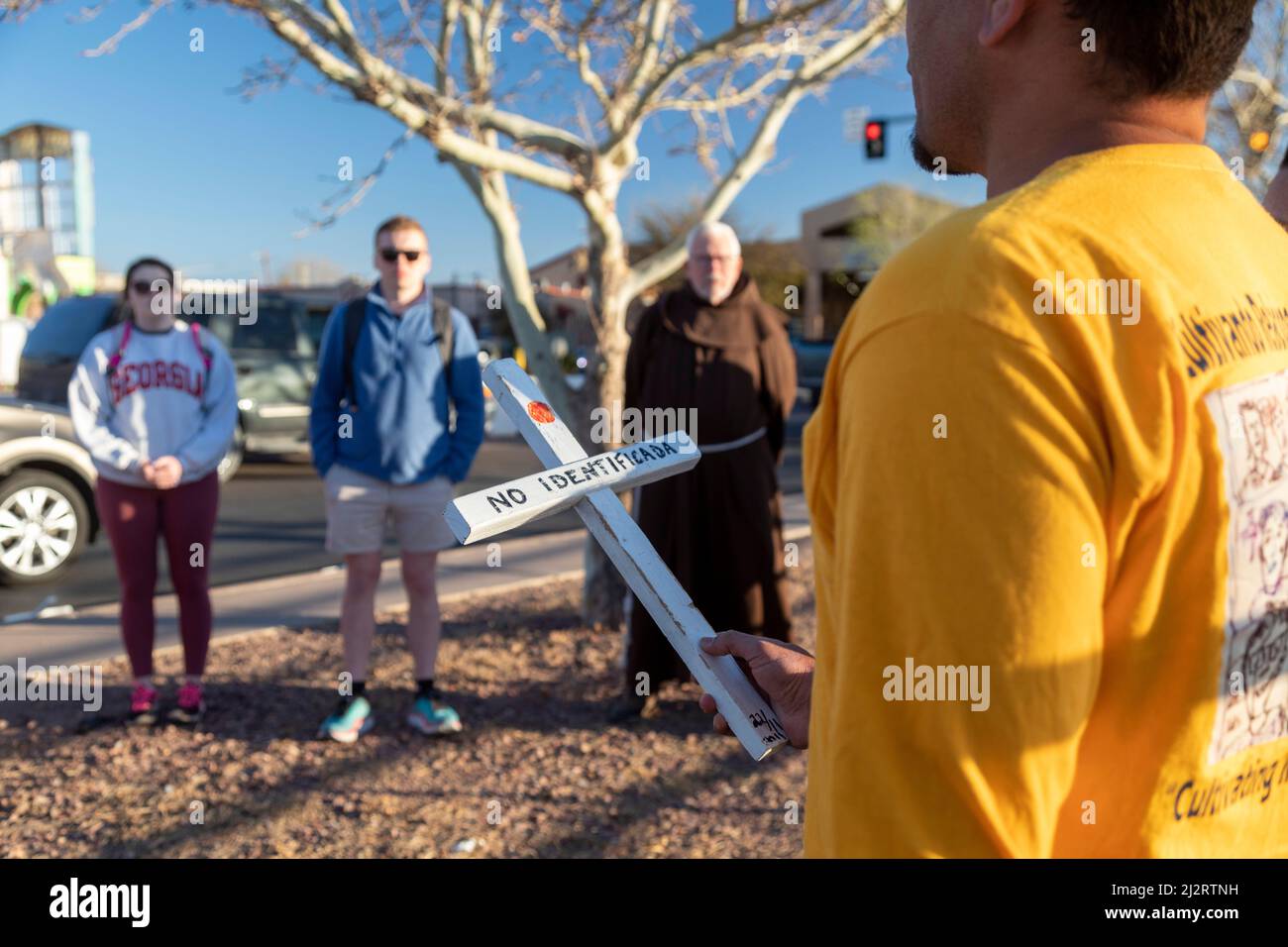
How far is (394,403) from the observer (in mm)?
4887

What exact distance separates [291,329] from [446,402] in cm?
976

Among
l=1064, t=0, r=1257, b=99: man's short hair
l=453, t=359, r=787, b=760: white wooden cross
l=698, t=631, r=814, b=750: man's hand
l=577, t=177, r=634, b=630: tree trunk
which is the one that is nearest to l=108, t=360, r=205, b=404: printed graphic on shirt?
l=577, t=177, r=634, b=630: tree trunk

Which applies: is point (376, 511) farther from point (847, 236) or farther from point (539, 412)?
point (847, 236)

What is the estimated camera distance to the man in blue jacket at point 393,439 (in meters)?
4.88

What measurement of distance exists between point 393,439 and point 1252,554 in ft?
13.9

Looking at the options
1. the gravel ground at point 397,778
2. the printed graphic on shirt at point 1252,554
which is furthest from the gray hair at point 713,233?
the printed graphic on shirt at point 1252,554

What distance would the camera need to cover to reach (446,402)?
5.04 meters

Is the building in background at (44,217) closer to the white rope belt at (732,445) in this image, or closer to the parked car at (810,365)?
the parked car at (810,365)

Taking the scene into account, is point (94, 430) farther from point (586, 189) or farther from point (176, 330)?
point (586, 189)

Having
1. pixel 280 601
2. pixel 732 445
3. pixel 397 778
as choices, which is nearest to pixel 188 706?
pixel 397 778

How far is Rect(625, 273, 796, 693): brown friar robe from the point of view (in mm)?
5270

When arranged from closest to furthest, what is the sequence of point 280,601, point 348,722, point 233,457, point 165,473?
point 348,722 → point 165,473 → point 280,601 → point 233,457

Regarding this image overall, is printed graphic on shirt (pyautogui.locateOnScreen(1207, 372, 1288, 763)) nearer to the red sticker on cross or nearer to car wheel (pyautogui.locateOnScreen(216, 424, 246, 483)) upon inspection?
the red sticker on cross

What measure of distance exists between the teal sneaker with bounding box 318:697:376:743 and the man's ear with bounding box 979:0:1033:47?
439cm
